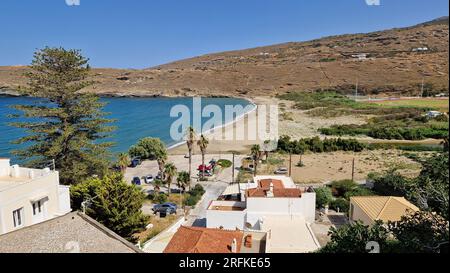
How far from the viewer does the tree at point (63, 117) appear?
1983cm

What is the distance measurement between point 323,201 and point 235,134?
28824 mm

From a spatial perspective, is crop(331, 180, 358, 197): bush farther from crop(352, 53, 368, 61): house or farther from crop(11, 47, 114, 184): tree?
crop(352, 53, 368, 61): house

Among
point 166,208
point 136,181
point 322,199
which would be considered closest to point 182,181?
point 166,208

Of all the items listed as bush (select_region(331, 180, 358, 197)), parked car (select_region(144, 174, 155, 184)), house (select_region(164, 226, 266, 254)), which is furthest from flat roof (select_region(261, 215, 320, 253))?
parked car (select_region(144, 174, 155, 184))

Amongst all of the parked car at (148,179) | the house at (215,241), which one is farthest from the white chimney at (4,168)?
the parked car at (148,179)

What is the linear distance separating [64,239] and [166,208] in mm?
10426

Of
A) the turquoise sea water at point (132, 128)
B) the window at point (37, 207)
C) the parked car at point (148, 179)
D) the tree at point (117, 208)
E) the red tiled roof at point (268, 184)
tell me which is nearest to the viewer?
the window at point (37, 207)

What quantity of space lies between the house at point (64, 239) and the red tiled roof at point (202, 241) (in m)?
2.76

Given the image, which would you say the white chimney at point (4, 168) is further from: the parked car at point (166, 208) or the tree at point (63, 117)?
Result: the parked car at point (166, 208)

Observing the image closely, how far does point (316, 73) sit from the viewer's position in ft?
341

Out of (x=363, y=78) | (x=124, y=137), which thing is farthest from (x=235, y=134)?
(x=363, y=78)

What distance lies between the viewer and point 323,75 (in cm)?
10225

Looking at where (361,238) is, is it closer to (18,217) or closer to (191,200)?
(18,217)
